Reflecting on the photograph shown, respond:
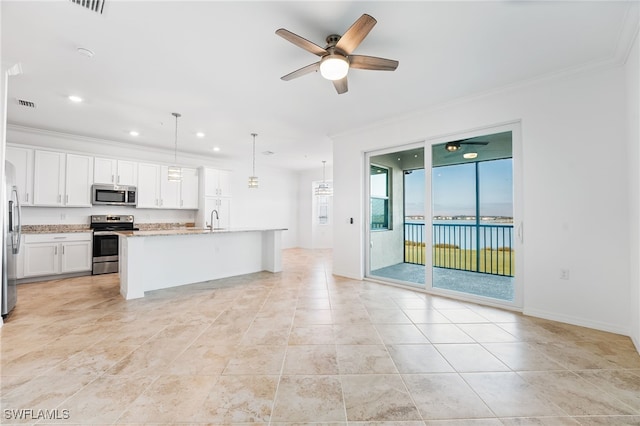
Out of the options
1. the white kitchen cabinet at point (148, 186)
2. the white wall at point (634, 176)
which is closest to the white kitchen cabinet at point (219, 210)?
the white kitchen cabinet at point (148, 186)

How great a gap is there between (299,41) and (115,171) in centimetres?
545

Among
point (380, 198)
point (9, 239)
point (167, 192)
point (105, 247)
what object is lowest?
point (105, 247)

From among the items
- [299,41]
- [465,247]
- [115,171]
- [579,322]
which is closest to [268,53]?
[299,41]

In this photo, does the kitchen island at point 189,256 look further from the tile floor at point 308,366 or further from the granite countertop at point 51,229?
the granite countertop at point 51,229

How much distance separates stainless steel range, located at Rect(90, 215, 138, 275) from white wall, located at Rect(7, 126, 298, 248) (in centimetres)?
24

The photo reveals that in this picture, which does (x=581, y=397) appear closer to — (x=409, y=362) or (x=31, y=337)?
(x=409, y=362)

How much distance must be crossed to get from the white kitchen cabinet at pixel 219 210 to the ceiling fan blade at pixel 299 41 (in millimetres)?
5460

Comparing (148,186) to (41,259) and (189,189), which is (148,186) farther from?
(41,259)

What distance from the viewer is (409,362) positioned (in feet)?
7.10

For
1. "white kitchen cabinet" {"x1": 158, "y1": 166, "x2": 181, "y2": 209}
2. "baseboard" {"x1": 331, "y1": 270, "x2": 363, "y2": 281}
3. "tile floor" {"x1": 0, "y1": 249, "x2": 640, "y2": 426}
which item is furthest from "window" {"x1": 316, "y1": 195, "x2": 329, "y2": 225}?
"tile floor" {"x1": 0, "y1": 249, "x2": 640, "y2": 426}

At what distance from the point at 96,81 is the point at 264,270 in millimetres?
3960

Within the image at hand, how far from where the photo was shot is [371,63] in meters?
2.44

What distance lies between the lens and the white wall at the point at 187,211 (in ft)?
16.8

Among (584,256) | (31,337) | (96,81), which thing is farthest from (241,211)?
(584,256)
